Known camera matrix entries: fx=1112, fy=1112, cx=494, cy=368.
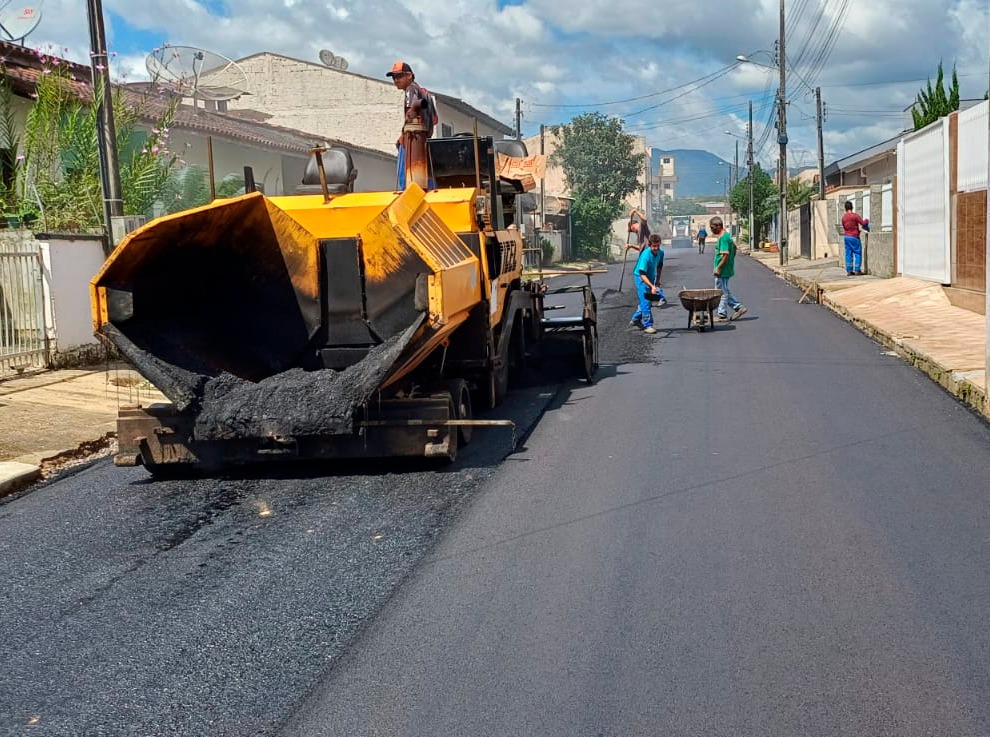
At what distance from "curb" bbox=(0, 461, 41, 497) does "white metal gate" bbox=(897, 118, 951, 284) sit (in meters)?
16.2

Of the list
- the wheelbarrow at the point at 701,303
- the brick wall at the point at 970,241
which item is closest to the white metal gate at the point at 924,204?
the brick wall at the point at 970,241

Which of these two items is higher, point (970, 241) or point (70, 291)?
point (970, 241)

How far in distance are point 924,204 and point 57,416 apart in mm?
17576

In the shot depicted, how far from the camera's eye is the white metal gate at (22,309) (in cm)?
1225

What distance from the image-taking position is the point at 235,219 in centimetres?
802

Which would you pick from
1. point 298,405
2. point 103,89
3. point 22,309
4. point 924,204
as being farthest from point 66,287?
point 924,204

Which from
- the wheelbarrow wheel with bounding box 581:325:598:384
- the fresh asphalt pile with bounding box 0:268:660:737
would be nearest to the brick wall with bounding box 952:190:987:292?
the wheelbarrow wheel with bounding box 581:325:598:384

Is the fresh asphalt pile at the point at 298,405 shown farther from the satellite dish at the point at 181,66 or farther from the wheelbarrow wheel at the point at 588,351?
the satellite dish at the point at 181,66

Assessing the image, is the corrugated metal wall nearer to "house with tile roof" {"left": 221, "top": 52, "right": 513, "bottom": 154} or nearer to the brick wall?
the brick wall

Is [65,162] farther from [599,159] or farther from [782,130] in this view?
[599,159]

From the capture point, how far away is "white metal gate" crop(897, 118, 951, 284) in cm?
2027

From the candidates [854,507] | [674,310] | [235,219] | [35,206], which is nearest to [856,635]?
[854,507]

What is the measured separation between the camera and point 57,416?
33.9ft

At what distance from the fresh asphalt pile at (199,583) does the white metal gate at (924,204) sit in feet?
47.1
